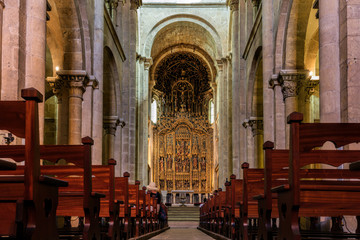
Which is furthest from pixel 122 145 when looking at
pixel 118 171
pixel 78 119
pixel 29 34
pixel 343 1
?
pixel 343 1

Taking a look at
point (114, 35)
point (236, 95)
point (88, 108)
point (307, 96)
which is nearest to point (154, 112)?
point (236, 95)

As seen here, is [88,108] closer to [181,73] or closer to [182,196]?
[182,196]

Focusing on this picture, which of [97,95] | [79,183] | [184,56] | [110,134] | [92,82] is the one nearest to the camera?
[79,183]

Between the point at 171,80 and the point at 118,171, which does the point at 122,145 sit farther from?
the point at 171,80

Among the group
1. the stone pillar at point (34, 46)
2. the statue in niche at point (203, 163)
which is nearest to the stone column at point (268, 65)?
the stone pillar at point (34, 46)

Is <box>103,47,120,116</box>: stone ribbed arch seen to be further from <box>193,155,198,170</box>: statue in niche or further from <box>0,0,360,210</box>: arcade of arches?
<box>193,155,198,170</box>: statue in niche

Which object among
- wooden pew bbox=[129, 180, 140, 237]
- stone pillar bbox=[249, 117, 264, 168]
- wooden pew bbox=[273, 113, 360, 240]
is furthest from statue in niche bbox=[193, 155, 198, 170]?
wooden pew bbox=[273, 113, 360, 240]

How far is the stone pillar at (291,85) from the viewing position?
13477 mm

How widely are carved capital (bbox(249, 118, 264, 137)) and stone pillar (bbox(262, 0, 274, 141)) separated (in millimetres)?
4824

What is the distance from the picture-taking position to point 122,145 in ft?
71.5

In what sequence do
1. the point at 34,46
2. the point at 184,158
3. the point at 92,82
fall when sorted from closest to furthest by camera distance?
the point at 34,46
the point at 92,82
the point at 184,158

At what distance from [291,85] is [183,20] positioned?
737 inches

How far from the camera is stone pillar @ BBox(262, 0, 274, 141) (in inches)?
575

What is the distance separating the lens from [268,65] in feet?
48.0
